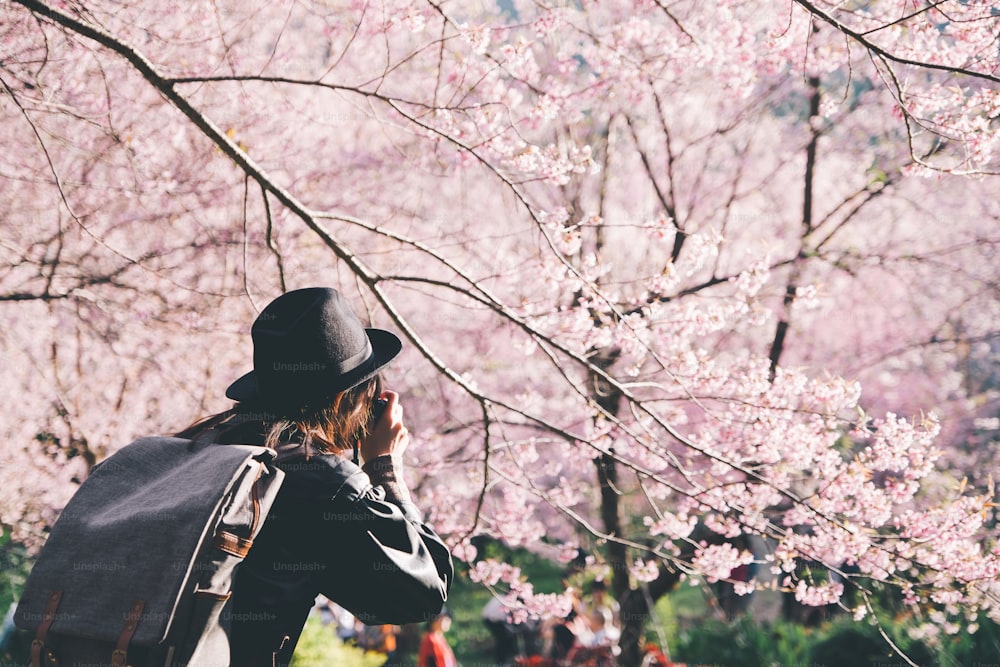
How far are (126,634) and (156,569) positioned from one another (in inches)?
4.4

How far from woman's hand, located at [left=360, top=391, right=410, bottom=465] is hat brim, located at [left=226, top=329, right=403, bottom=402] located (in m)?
0.09

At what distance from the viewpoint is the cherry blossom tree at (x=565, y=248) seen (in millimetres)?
2988

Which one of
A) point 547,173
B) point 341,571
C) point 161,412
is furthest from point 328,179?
point 341,571

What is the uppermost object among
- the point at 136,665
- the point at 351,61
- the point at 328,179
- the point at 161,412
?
the point at 351,61

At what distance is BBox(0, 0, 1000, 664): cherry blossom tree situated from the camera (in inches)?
118

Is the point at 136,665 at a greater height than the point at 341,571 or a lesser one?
lesser

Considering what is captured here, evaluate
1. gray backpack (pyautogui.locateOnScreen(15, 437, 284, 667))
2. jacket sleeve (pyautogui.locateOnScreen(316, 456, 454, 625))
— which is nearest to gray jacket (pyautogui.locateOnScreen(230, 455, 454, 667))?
jacket sleeve (pyautogui.locateOnScreen(316, 456, 454, 625))

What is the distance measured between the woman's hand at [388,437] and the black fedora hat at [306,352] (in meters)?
0.12

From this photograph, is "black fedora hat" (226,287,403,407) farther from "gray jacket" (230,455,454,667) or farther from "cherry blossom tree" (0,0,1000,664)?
"cherry blossom tree" (0,0,1000,664)

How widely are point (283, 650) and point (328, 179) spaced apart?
6362 millimetres

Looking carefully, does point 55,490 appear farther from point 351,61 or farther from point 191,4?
point 351,61

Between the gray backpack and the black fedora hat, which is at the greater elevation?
the black fedora hat

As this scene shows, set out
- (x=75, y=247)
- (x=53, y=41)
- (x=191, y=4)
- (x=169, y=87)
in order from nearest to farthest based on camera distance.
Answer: (x=169, y=87), (x=53, y=41), (x=191, y=4), (x=75, y=247)

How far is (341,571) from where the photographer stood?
1.40 m
